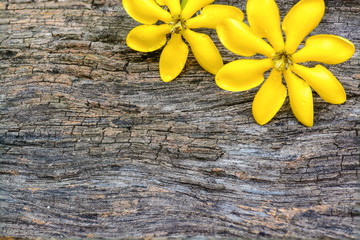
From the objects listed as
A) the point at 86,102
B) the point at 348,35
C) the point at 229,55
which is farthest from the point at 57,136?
the point at 348,35

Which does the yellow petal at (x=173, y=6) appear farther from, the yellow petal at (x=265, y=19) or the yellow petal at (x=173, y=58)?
the yellow petal at (x=265, y=19)

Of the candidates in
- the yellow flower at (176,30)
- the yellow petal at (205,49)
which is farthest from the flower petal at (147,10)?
the yellow petal at (205,49)

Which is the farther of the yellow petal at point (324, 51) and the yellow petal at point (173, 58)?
the yellow petal at point (173, 58)

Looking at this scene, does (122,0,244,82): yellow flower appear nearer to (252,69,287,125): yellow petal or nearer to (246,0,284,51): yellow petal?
(246,0,284,51): yellow petal

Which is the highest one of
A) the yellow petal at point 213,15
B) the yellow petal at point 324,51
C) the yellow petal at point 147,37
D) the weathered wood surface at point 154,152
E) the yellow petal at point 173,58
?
the yellow petal at point 213,15

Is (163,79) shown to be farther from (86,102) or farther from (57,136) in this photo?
(57,136)

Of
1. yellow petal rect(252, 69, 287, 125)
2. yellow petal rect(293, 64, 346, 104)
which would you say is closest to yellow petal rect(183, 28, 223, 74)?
yellow petal rect(252, 69, 287, 125)

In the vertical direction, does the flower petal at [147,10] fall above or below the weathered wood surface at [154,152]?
above
